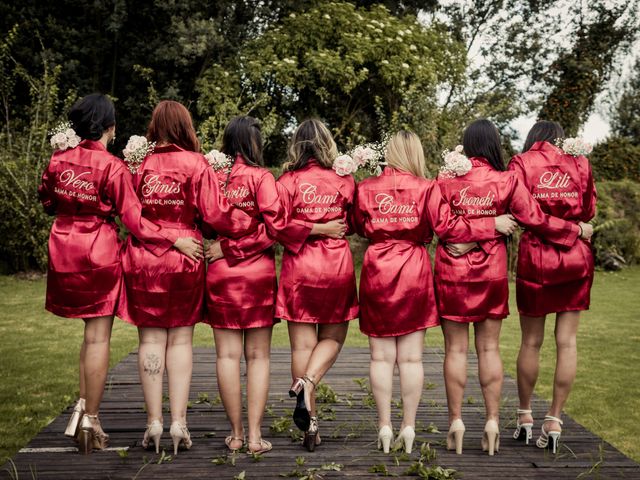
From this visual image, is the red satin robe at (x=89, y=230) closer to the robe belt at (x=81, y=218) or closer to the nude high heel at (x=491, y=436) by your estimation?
the robe belt at (x=81, y=218)

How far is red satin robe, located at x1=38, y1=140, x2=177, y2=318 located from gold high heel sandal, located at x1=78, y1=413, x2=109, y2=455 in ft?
1.96

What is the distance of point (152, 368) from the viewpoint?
386cm

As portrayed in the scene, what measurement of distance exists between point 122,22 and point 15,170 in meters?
4.78

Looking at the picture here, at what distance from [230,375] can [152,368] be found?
445mm

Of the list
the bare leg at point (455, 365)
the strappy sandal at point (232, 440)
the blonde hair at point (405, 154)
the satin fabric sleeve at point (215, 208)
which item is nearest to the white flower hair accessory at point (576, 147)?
the blonde hair at point (405, 154)

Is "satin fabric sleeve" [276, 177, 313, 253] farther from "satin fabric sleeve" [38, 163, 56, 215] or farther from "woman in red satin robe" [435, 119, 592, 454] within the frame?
"satin fabric sleeve" [38, 163, 56, 215]

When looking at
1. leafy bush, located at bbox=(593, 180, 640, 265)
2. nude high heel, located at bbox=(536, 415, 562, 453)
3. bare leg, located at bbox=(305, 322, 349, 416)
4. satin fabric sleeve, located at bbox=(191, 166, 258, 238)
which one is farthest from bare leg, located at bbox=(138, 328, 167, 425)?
leafy bush, located at bbox=(593, 180, 640, 265)

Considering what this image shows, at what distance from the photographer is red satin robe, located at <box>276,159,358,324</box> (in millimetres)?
4008

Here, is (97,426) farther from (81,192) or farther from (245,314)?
(81,192)

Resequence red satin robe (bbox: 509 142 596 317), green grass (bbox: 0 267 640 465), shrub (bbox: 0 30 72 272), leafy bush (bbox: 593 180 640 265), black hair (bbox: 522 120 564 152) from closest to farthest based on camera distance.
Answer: red satin robe (bbox: 509 142 596 317) → black hair (bbox: 522 120 564 152) → green grass (bbox: 0 267 640 465) → shrub (bbox: 0 30 72 272) → leafy bush (bbox: 593 180 640 265)

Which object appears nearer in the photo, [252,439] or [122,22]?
[252,439]

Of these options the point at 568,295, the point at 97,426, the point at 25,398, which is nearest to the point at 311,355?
the point at 97,426

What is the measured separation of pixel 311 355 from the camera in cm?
402

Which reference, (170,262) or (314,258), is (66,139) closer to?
(170,262)
